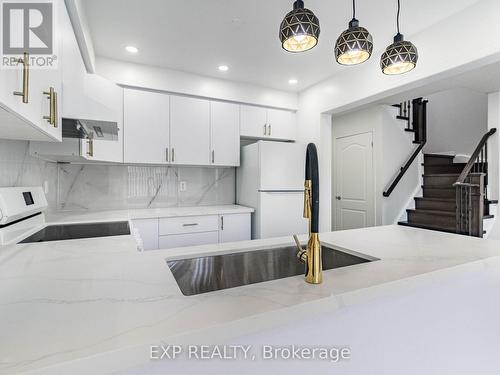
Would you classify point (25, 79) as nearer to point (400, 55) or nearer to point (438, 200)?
point (400, 55)

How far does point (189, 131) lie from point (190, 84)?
0.54 metres

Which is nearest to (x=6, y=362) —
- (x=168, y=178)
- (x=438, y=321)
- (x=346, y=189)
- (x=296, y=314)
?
(x=296, y=314)

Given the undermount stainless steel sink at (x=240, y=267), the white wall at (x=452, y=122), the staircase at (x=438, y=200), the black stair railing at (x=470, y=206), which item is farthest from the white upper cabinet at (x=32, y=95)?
the white wall at (x=452, y=122)

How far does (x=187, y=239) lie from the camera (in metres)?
2.68

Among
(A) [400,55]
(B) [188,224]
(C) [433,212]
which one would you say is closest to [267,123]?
(B) [188,224]

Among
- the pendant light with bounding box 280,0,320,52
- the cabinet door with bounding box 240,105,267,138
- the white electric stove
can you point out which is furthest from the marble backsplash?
the pendant light with bounding box 280,0,320,52

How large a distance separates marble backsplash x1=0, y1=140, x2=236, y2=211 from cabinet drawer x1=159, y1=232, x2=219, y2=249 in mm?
654

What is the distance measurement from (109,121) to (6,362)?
56.1 inches

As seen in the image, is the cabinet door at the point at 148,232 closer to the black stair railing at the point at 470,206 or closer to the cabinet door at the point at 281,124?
the cabinet door at the point at 281,124

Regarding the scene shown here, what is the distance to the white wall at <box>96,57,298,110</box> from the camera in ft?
8.77

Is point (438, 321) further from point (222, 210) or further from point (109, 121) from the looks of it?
point (222, 210)

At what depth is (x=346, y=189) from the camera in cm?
443

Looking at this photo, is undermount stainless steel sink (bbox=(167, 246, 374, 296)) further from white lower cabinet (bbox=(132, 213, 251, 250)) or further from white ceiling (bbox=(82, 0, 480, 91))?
white ceiling (bbox=(82, 0, 480, 91))

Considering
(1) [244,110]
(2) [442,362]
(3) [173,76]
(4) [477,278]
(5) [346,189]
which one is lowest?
(2) [442,362]
